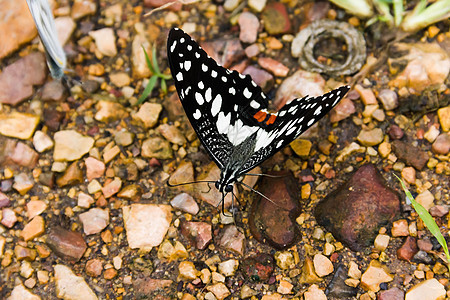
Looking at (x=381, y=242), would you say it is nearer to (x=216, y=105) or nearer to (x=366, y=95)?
(x=366, y=95)

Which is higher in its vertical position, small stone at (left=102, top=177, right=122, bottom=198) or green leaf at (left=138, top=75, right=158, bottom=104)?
green leaf at (left=138, top=75, right=158, bottom=104)

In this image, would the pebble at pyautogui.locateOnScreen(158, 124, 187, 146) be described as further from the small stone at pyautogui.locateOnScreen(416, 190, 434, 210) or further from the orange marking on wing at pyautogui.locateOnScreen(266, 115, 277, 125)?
the small stone at pyautogui.locateOnScreen(416, 190, 434, 210)

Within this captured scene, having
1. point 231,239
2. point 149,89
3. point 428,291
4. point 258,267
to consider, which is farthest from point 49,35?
point 428,291

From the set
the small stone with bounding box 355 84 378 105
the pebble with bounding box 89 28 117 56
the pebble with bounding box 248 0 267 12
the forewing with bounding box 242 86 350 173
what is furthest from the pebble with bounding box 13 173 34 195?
the small stone with bounding box 355 84 378 105

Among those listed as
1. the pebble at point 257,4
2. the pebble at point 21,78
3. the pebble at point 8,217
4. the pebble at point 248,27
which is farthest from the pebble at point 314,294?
the pebble at point 21,78

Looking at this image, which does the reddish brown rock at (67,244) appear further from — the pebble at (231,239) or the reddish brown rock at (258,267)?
the reddish brown rock at (258,267)

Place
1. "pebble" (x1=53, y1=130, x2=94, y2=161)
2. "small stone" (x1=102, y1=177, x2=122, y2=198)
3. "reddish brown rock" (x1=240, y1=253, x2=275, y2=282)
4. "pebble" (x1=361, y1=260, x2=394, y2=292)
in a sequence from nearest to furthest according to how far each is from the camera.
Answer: "pebble" (x1=361, y1=260, x2=394, y2=292) < "reddish brown rock" (x1=240, y1=253, x2=275, y2=282) < "small stone" (x1=102, y1=177, x2=122, y2=198) < "pebble" (x1=53, y1=130, x2=94, y2=161)

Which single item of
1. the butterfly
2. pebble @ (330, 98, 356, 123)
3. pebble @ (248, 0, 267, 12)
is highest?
the butterfly
